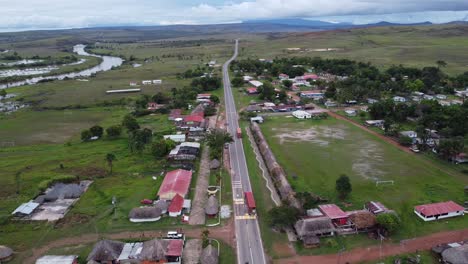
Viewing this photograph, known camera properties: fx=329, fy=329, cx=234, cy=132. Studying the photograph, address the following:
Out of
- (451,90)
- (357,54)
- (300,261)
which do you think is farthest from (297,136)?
(357,54)

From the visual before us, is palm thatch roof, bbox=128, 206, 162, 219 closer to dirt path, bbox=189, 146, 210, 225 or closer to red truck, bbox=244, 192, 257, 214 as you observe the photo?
dirt path, bbox=189, 146, 210, 225

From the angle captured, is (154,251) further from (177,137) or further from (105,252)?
(177,137)

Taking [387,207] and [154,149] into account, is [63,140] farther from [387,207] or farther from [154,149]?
[387,207]

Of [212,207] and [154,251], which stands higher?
[212,207]

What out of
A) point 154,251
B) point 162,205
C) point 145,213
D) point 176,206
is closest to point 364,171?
point 176,206

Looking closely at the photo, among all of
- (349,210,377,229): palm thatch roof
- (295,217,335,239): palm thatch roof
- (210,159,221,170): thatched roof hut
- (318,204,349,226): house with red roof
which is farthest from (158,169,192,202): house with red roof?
(349,210,377,229): palm thatch roof

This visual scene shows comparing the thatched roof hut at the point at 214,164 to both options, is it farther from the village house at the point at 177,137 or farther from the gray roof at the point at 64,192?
the gray roof at the point at 64,192
